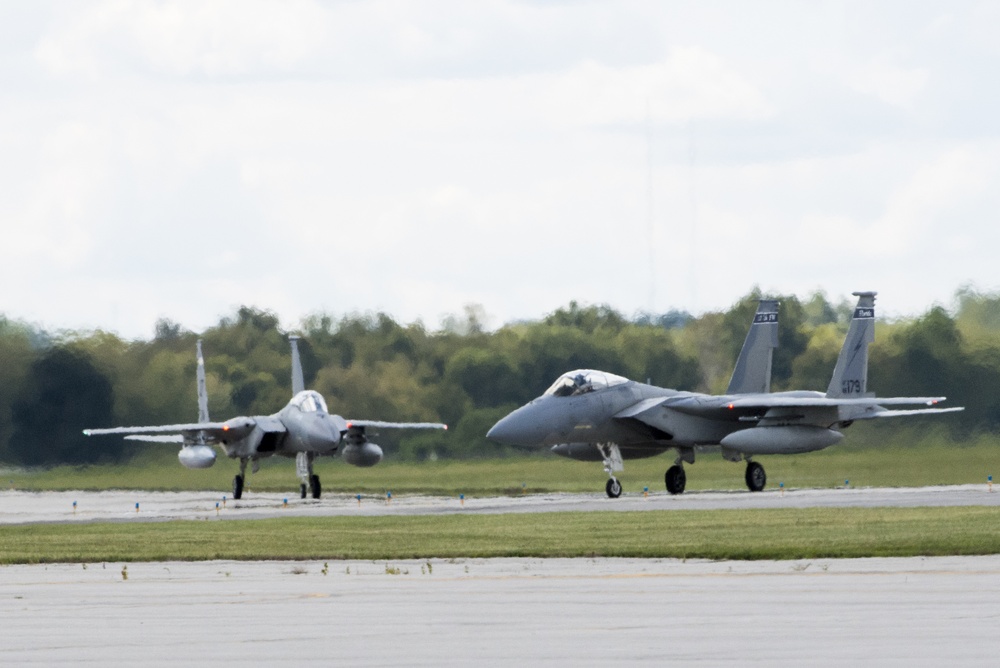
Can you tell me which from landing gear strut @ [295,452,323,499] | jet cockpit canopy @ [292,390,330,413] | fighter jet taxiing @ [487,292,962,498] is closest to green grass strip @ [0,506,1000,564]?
fighter jet taxiing @ [487,292,962,498]

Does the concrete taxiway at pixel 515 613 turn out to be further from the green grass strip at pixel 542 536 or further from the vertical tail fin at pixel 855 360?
the vertical tail fin at pixel 855 360

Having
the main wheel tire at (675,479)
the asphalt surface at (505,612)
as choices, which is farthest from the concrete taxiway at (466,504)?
the asphalt surface at (505,612)

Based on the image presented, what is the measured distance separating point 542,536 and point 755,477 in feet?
49.3

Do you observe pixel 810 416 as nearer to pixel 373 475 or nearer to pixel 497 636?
pixel 373 475

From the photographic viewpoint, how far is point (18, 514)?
109 ft

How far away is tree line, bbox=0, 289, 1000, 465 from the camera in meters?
45.8

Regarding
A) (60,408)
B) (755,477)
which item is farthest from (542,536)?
(60,408)

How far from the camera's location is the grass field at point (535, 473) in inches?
1515

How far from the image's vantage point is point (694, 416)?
36.0 meters

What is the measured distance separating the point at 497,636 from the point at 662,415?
24768mm

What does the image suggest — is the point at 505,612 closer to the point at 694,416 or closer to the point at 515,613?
the point at 515,613

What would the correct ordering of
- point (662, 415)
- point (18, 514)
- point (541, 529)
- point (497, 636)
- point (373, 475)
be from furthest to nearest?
point (373, 475), point (662, 415), point (18, 514), point (541, 529), point (497, 636)

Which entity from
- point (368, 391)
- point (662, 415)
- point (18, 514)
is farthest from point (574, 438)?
point (368, 391)

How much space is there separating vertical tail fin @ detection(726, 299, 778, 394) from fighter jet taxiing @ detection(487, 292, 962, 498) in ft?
0.07
